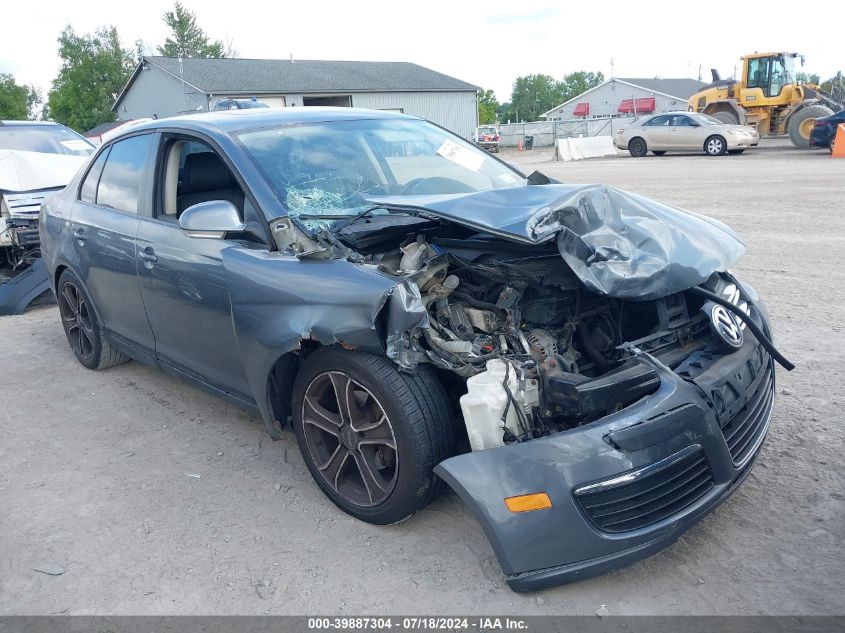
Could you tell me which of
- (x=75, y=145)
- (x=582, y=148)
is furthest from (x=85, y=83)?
(x=75, y=145)

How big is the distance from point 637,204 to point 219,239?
2055 mm

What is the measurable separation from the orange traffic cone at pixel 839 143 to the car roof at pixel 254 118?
18956 mm

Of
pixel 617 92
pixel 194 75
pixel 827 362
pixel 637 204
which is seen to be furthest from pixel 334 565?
pixel 617 92

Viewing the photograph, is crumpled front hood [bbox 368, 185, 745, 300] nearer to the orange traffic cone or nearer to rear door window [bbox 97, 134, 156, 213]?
rear door window [bbox 97, 134, 156, 213]

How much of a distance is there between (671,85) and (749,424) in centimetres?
7512

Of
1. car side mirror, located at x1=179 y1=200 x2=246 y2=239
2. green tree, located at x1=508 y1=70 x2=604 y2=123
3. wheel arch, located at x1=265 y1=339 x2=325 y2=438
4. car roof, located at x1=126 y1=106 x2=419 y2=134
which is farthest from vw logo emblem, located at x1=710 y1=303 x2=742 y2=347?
green tree, located at x1=508 y1=70 x2=604 y2=123

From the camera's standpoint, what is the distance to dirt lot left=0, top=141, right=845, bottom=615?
2588 mm

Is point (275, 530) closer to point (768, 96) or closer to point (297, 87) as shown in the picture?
point (768, 96)

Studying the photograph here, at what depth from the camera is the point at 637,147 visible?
25344mm

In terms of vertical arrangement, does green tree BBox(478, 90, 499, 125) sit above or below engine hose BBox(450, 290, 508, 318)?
above

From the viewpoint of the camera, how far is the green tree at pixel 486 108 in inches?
3214

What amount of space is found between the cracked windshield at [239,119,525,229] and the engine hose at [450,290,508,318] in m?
0.47

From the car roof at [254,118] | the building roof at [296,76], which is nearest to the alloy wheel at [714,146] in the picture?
the car roof at [254,118]

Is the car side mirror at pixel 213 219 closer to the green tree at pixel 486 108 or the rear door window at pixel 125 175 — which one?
the rear door window at pixel 125 175
